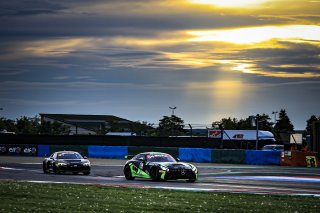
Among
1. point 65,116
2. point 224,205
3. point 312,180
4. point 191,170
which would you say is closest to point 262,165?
point 312,180

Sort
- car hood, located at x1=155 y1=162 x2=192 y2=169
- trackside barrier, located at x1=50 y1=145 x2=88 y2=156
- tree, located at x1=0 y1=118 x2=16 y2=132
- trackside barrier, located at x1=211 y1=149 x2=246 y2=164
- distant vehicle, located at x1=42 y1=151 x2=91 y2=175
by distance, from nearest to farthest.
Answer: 1. car hood, located at x1=155 y1=162 x2=192 y2=169
2. distant vehicle, located at x1=42 y1=151 x2=91 y2=175
3. trackside barrier, located at x1=211 y1=149 x2=246 y2=164
4. trackside barrier, located at x1=50 y1=145 x2=88 y2=156
5. tree, located at x1=0 y1=118 x2=16 y2=132

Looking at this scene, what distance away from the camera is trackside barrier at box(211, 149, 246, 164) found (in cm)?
5094

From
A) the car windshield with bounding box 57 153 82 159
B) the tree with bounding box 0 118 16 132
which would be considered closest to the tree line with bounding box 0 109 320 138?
the tree with bounding box 0 118 16 132

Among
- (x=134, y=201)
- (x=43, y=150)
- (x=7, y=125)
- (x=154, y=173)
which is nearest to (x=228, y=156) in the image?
(x=43, y=150)

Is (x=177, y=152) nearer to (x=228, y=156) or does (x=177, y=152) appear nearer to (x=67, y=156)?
(x=228, y=156)

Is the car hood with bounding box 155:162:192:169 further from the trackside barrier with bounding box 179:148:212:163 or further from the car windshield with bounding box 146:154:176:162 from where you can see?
the trackside barrier with bounding box 179:148:212:163

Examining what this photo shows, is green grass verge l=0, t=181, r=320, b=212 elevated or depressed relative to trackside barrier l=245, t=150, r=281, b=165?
depressed

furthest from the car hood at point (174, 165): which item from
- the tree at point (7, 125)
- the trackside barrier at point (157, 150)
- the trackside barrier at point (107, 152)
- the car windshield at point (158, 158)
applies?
the tree at point (7, 125)

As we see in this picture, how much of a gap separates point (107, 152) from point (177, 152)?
7.60 metres

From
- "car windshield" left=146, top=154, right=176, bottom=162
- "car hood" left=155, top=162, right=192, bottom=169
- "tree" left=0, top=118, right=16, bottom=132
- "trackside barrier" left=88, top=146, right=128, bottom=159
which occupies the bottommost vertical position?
"car hood" left=155, top=162, right=192, bottom=169

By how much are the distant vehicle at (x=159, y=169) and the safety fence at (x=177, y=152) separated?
18.6 m

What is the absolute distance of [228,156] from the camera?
51594mm

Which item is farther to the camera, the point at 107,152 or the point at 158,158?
the point at 107,152

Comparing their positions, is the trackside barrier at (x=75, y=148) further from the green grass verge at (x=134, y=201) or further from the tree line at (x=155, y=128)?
the green grass verge at (x=134, y=201)
